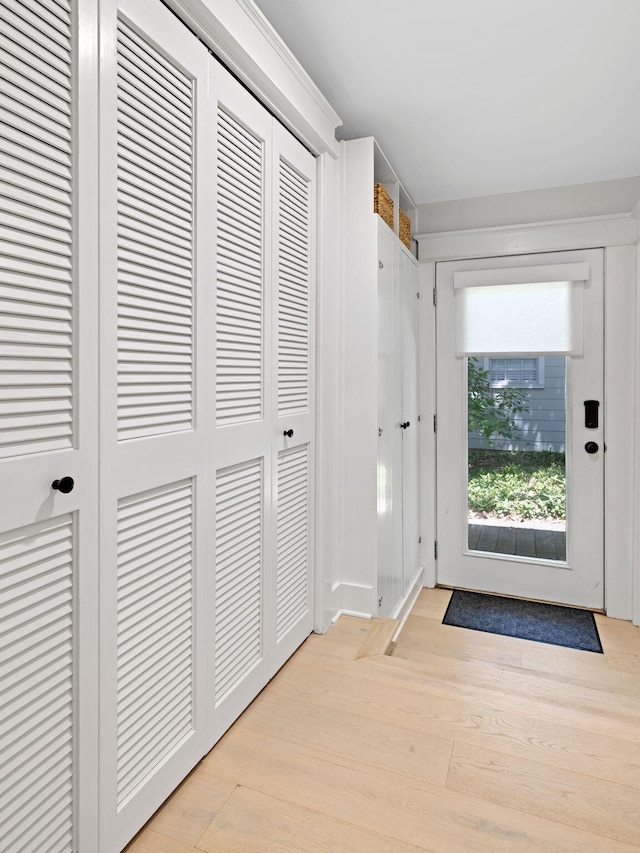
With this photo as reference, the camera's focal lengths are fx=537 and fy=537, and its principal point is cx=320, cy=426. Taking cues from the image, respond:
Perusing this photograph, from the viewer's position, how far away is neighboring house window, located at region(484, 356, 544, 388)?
3178 mm

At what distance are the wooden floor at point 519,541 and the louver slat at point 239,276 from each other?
212cm

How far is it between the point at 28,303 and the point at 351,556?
183cm

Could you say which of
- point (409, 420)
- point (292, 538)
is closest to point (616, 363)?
point (409, 420)

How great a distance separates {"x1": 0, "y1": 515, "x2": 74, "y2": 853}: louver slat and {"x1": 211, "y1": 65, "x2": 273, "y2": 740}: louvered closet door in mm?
529

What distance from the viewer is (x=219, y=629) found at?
5.15ft

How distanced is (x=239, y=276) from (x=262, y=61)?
25.1 inches

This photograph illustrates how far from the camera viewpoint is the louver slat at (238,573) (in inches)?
62.1

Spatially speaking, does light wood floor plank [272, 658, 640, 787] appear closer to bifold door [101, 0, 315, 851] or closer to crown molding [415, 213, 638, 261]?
bifold door [101, 0, 315, 851]

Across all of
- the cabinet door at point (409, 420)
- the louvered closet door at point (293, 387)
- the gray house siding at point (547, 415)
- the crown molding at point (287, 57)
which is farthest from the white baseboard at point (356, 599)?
the crown molding at point (287, 57)

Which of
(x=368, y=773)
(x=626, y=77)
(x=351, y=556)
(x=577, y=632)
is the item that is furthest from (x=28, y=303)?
(x=577, y=632)

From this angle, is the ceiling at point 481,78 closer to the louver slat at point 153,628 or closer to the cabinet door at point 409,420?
the cabinet door at point 409,420

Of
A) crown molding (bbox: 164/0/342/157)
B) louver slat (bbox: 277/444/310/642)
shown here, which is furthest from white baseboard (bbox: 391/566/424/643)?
crown molding (bbox: 164/0/342/157)

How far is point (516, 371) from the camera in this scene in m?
3.22

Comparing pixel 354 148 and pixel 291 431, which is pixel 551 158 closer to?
pixel 354 148
